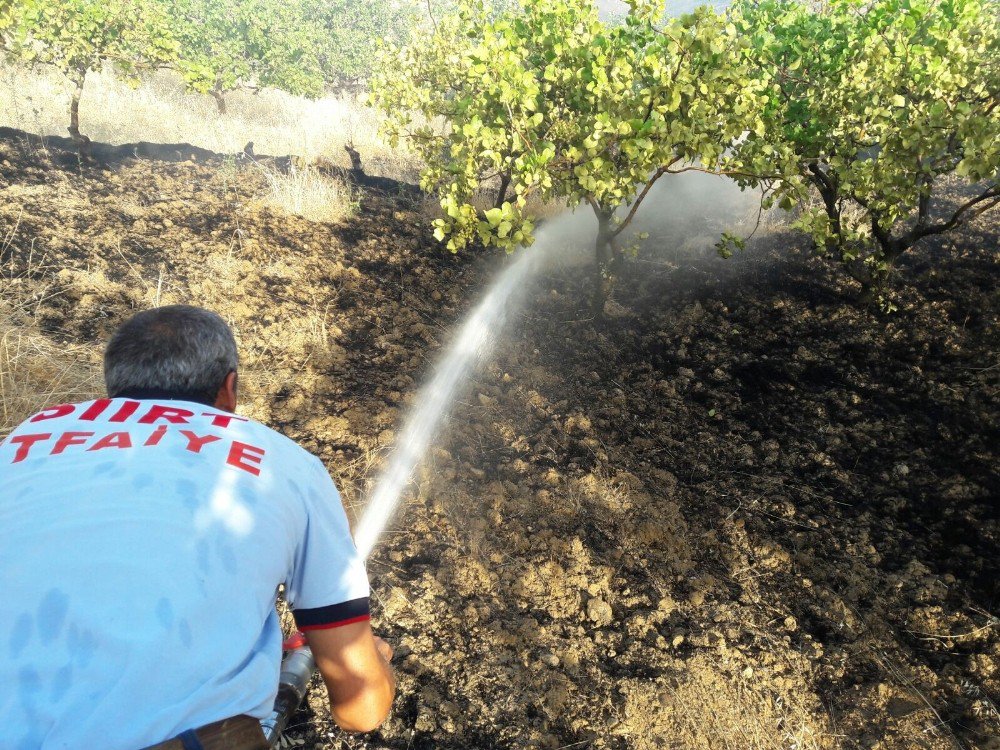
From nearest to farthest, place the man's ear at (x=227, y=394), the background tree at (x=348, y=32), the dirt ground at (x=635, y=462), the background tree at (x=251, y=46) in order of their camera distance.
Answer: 1. the man's ear at (x=227, y=394)
2. the dirt ground at (x=635, y=462)
3. the background tree at (x=251, y=46)
4. the background tree at (x=348, y=32)

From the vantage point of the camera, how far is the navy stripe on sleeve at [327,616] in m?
1.45

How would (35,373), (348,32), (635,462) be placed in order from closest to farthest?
1. (35,373)
2. (635,462)
3. (348,32)

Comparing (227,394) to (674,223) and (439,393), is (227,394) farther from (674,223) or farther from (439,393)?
(674,223)

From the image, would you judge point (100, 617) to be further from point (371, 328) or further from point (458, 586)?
point (371, 328)

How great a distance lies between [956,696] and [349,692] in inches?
92.1

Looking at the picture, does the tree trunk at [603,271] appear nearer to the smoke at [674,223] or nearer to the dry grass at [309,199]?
the smoke at [674,223]

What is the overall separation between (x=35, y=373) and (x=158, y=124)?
28.4 ft

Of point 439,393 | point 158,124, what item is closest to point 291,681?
point 439,393

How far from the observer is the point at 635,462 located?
355 cm

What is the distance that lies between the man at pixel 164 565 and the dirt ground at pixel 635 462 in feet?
3.35

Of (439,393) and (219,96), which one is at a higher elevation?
(219,96)

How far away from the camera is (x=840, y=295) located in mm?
5207

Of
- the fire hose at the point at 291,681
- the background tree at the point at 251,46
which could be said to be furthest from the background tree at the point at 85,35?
the fire hose at the point at 291,681

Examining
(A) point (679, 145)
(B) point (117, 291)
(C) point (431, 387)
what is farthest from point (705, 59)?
(B) point (117, 291)
